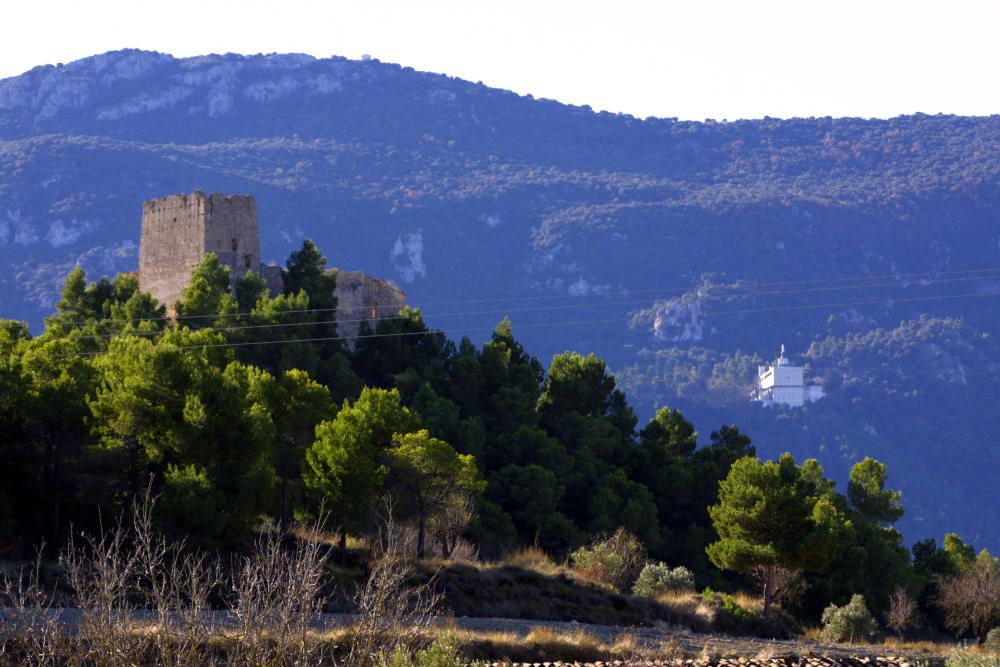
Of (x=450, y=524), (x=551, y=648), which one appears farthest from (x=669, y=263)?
(x=551, y=648)

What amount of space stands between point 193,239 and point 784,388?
308 ft

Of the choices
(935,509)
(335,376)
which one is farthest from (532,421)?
(935,509)

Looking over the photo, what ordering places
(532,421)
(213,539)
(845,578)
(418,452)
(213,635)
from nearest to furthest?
(213,635), (213,539), (418,452), (845,578), (532,421)

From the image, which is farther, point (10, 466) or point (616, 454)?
point (616, 454)

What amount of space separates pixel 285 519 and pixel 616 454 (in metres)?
18.9

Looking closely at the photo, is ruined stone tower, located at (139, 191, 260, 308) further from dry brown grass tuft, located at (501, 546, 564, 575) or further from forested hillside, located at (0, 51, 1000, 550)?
forested hillside, located at (0, 51, 1000, 550)

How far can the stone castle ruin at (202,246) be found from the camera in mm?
52875

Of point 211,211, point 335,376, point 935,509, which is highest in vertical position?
point 211,211

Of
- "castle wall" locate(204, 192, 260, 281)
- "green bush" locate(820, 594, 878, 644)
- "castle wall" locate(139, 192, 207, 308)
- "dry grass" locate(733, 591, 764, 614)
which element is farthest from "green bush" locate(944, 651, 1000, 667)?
"castle wall" locate(204, 192, 260, 281)

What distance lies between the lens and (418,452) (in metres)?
35.5

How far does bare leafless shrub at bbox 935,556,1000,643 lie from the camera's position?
150 feet

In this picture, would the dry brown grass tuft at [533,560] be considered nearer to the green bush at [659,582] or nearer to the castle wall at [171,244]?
the green bush at [659,582]

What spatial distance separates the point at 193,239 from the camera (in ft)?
174

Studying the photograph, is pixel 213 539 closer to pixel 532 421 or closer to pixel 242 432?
pixel 242 432
